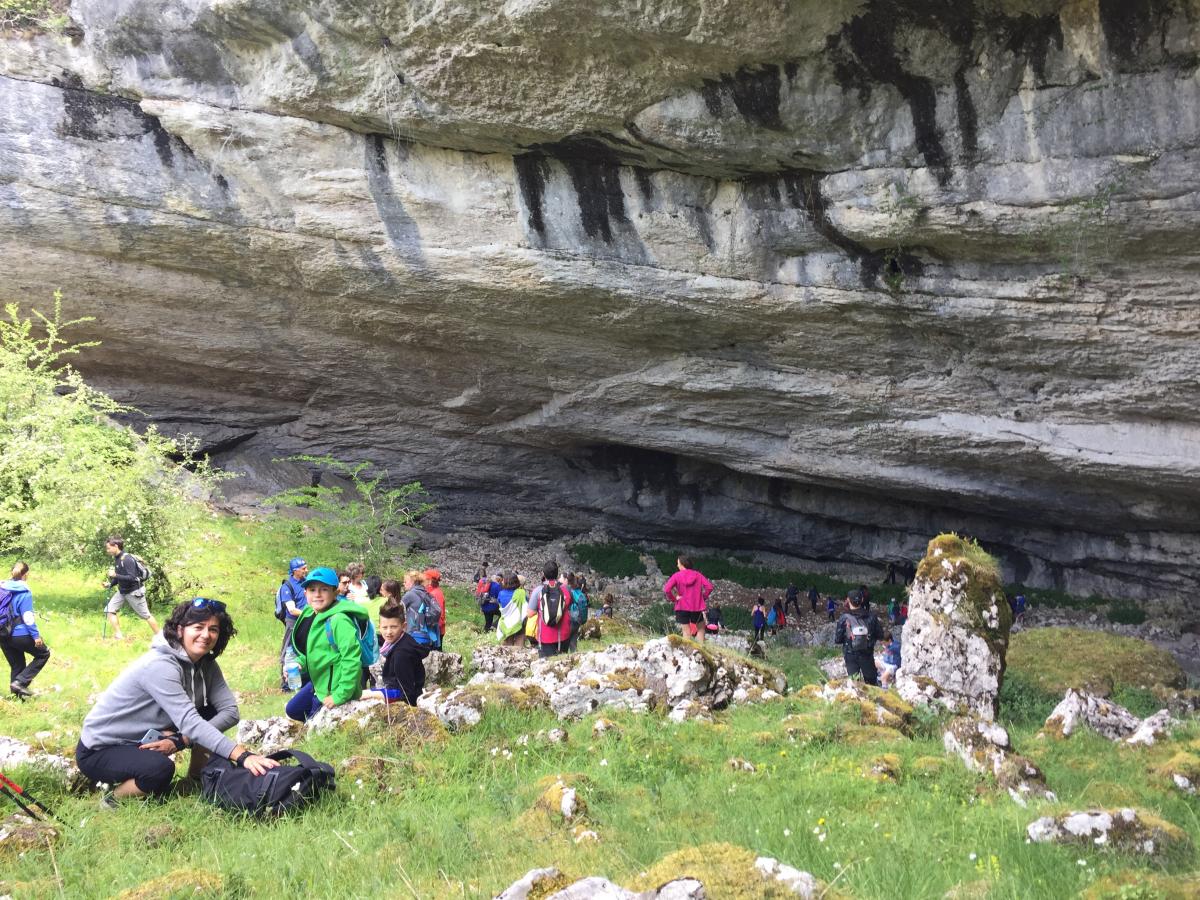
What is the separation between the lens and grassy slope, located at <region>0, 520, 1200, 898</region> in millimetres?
4004

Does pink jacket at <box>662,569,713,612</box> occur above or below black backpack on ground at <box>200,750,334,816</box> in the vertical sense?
below

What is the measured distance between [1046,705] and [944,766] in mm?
6675

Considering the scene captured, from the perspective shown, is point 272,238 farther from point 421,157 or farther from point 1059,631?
point 1059,631

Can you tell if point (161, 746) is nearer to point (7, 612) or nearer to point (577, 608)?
point (7, 612)

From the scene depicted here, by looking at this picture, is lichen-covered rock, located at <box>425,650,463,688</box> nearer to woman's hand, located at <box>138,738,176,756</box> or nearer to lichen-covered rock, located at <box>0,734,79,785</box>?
lichen-covered rock, located at <box>0,734,79,785</box>

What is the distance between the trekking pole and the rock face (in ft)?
36.5

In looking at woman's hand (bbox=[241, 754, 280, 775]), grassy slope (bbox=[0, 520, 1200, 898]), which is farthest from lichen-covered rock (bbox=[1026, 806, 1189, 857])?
woman's hand (bbox=[241, 754, 280, 775])

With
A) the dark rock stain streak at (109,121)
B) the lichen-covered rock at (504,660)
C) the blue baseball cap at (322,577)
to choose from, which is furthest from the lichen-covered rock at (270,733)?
the dark rock stain streak at (109,121)

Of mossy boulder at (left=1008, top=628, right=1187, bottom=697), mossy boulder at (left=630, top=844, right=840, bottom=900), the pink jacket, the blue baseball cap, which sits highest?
the blue baseball cap

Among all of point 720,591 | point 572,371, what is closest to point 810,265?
point 572,371

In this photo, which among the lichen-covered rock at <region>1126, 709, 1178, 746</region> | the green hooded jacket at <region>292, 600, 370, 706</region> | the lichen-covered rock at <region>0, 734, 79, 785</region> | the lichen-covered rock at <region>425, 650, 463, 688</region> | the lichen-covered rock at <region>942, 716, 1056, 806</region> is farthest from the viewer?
the lichen-covered rock at <region>425, 650, 463, 688</region>

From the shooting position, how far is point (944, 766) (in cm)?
591

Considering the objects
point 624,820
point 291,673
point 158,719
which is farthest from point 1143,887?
point 291,673

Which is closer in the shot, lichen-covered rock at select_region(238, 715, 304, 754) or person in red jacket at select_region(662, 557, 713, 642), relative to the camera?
lichen-covered rock at select_region(238, 715, 304, 754)
